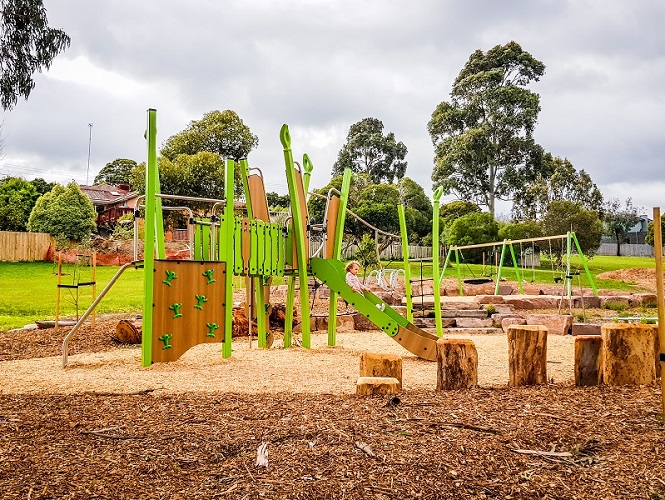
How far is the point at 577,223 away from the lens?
83.8 ft

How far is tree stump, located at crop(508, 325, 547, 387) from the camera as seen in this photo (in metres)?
4.69

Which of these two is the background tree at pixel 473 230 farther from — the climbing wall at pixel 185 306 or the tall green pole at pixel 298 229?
the climbing wall at pixel 185 306

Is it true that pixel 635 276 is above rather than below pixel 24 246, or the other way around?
→ below

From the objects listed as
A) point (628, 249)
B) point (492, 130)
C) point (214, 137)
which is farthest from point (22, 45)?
point (628, 249)

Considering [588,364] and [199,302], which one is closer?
[588,364]

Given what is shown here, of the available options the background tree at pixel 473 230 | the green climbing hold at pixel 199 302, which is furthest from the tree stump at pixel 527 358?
the background tree at pixel 473 230

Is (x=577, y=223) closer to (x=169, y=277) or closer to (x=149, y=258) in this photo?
(x=169, y=277)

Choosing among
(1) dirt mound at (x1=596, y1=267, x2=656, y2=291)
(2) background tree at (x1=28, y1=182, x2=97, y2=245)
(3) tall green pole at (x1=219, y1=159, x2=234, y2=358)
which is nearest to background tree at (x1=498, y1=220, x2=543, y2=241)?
(1) dirt mound at (x1=596, y1=267, x2=656, y2=291)

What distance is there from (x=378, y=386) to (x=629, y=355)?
77.3 inches

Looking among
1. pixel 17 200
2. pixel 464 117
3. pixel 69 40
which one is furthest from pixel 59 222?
pixel 464 117

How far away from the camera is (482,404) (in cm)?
398

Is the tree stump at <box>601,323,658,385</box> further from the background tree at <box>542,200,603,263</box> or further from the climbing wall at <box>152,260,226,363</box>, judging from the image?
the background tree at <box>542,200,603,263</box>

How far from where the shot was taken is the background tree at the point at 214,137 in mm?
33312

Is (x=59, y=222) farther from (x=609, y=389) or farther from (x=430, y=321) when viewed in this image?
(x=609, y=389)
